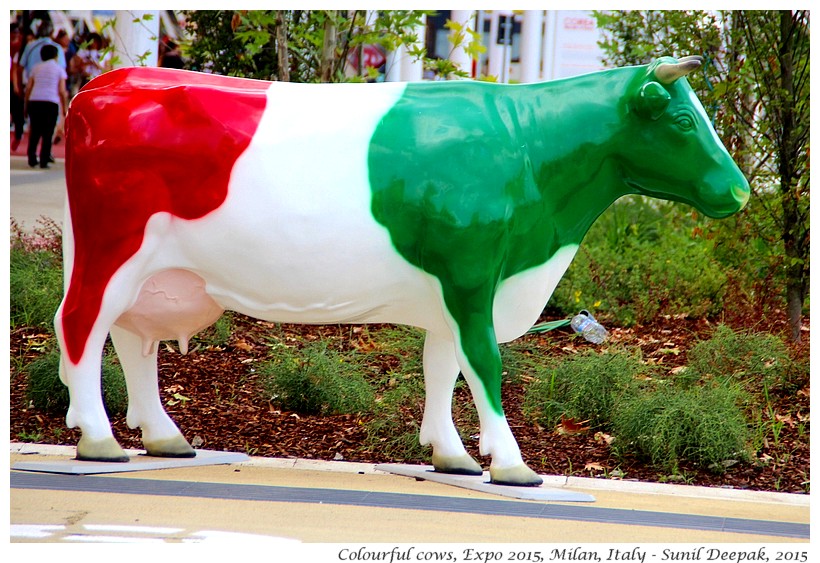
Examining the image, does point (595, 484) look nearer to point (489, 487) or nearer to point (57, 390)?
point (489, 487)

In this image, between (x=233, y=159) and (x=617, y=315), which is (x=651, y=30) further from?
(x=233, y=159)

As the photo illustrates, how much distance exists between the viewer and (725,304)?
7.00m

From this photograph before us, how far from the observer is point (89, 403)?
4.18 m

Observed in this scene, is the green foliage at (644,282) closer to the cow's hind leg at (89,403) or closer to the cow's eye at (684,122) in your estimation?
the cow's eye at (684,122)

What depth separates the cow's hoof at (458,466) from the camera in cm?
438

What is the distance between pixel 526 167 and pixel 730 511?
5.02 ft

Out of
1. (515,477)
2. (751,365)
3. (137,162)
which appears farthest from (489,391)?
(751,365)

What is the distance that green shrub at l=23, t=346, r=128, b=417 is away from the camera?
5441 millimetres

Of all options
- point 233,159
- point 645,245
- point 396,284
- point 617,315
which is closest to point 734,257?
point 617,315

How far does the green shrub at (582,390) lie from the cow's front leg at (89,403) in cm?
219

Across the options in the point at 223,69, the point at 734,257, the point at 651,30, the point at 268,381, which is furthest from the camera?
the point at 651,30

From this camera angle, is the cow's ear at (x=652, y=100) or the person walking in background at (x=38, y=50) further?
the person walking in background at (x=38, y=50)

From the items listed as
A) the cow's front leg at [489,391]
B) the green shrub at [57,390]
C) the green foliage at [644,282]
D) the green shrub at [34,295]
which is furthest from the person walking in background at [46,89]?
the cow's front leg at [489,391]

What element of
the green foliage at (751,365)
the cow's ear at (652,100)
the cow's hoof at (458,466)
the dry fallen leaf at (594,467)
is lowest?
the dry fallen leaf at (594,467)
